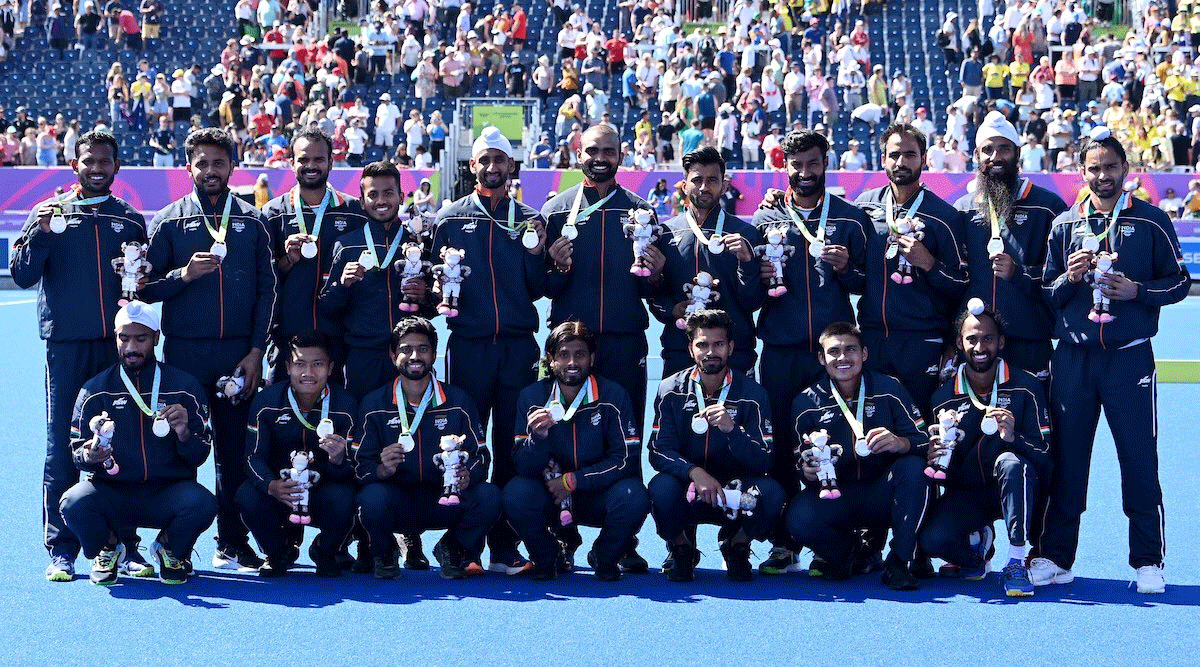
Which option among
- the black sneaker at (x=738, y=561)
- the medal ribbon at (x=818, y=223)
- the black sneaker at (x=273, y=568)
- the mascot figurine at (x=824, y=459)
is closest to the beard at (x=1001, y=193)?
the medal ribbon at (x=818, y=223)

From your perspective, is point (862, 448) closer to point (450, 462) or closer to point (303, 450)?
point (450, 462)

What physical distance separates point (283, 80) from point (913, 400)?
79.8ft

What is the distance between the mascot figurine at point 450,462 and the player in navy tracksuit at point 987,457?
7.85 ft

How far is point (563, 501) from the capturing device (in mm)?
7562

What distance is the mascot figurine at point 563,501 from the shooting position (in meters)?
7.52

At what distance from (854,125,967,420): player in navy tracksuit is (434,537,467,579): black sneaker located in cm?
242

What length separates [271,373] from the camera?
804 cm

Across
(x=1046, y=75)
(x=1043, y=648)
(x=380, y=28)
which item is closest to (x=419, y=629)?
(x=1043, y=648)

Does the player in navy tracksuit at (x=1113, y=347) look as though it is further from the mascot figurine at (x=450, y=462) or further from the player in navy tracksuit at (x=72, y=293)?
the player in navy tracksuit at (x=72, y=293)

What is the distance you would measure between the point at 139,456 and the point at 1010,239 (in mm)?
4615

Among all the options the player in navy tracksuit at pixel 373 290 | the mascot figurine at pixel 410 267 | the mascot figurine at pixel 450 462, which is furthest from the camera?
the player in navy tracksuit at pixel 373 290

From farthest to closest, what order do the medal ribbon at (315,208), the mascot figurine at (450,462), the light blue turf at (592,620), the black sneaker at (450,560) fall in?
the medal ribbon at (315,208) < the black sneaker at (450,560) < the mascot figurine at (450,462) < the light blue turf at (592,620)

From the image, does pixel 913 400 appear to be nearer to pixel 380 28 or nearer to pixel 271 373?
pixel 271 373

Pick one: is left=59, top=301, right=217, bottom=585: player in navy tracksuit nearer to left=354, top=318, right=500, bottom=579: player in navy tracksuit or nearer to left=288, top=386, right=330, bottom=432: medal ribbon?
left=288, top=386, right=330, bottom=432: medal ribbon
